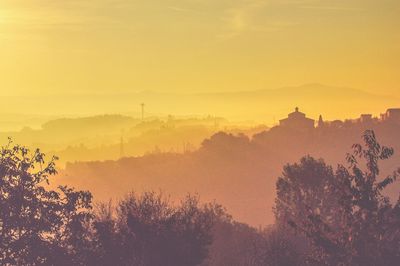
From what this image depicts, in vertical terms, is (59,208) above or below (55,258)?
above

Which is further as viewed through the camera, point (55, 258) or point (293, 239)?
point (293, 239)

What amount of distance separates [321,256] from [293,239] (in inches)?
1107

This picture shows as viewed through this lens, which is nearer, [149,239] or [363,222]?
[363,222]

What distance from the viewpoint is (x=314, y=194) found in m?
74.8

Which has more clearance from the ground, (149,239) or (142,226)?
(142,226)

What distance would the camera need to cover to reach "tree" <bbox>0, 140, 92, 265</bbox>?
3456 centimetres

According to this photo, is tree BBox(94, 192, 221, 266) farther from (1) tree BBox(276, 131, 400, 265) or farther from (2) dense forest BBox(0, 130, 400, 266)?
(1) tree BBox(276, 131, 400, 265)

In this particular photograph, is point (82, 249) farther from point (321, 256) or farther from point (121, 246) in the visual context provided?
point (321, 256)

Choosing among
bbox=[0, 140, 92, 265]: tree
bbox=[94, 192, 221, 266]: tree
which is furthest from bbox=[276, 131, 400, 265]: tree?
bbox=[0, 140, 92, 265]: tree

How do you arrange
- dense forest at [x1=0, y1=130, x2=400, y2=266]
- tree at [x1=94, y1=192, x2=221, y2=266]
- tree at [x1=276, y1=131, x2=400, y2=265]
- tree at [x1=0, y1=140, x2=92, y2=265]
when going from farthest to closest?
tree at [x1=94, y1=192, x2=221, y2=266] < tree at [x1=0, y1=140, x2=92, y2=265] < dense forest at [x1=0, y1=130, x2=400, y2=266] < tree at [x1=276, y1=131, x2=400, y2=265]

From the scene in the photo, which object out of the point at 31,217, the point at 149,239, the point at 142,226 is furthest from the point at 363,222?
the point at 31,217

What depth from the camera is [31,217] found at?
3506 cm

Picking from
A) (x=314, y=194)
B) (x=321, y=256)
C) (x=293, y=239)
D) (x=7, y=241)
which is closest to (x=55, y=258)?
(x=7, y=241)

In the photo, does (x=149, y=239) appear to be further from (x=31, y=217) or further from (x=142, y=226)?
(x=31, y=217)
